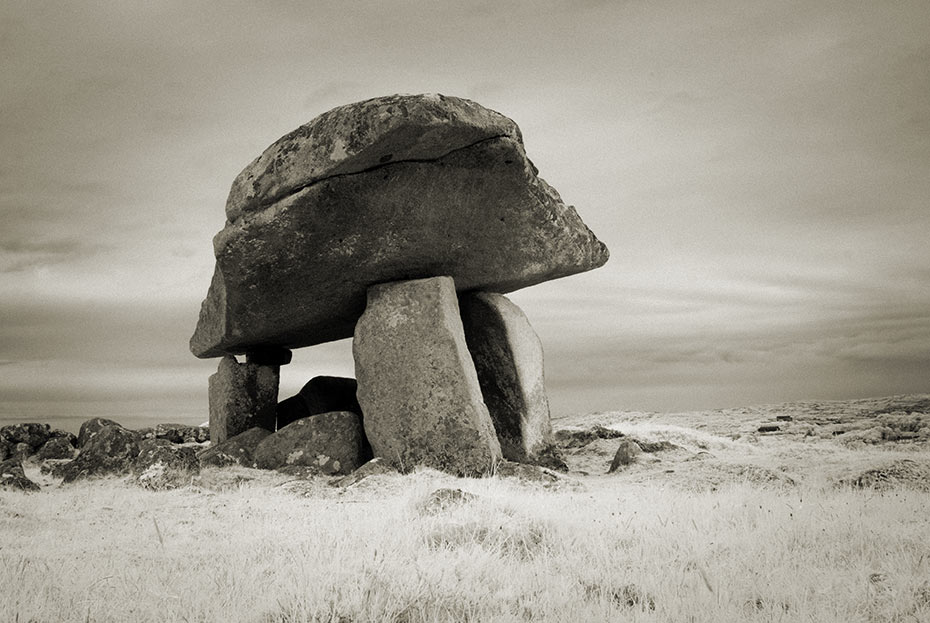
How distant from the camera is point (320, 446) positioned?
11648 millimetres

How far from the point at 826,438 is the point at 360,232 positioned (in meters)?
10.7

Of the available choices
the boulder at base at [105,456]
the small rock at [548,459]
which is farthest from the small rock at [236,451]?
the small rock at [548,459]

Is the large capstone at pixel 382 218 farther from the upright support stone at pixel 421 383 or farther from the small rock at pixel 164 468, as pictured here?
the small rock at pixel 164 468

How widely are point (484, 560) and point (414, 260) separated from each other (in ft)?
22.0

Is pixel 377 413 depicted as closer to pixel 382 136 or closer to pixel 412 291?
pixel 412 291

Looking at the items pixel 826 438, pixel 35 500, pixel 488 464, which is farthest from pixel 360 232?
pixel 826 438

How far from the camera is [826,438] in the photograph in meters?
15.7

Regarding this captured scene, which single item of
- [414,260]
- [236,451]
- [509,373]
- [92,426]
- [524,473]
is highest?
[414,260]

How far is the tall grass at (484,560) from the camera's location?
400cm

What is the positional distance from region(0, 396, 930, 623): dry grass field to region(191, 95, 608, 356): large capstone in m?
2.96

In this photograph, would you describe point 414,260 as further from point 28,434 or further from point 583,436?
point 28,434

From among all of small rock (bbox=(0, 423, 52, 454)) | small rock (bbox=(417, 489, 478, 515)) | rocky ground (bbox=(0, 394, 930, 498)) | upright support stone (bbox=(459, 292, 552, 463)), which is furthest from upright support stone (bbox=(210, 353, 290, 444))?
small rock (bbox=(417, 489, 478, 515))

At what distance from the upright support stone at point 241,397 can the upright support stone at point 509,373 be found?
4.10 metres

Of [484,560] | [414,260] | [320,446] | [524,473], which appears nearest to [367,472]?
[320,446]
